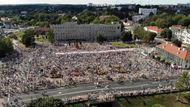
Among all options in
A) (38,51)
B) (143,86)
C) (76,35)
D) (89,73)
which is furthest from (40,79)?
(76,35)

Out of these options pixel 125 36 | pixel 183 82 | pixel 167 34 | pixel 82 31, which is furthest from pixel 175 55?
pixel 82 31

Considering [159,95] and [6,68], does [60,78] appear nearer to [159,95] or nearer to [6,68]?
[6,68]

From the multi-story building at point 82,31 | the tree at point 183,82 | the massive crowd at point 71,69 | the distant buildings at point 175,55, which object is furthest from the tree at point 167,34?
the tree at point 183,82

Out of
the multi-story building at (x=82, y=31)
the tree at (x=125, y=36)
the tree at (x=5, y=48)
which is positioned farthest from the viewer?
the multi-story building at (x=82, y=31)

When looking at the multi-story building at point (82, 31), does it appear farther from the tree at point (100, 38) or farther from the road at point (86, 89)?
the road at point (86, 89)

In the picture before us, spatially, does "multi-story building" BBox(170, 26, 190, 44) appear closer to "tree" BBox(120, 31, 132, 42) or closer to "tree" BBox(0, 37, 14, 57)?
"tree" BBox(120, 31, 132, 42)
